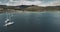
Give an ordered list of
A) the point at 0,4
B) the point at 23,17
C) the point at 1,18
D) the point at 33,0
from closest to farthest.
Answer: the point at 0,4 → the point at 33,0 → the point at 1,18 → the point at 23,17

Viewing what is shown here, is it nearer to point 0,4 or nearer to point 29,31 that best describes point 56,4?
point 29,31

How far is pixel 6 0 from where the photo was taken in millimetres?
2742

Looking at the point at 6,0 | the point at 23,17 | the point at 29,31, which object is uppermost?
the point at 6,0

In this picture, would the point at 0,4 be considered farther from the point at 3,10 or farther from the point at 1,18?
the point at 1,18

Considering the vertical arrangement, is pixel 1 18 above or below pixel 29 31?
above

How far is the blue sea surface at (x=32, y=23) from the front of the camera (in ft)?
9.59

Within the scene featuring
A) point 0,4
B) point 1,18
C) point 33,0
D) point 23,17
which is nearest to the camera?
point 0,4

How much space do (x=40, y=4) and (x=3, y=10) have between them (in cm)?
87

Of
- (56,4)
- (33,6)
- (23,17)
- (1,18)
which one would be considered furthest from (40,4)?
(23,17)

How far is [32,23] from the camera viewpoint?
3760 millimetres

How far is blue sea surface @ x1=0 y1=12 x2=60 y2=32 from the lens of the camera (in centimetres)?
292

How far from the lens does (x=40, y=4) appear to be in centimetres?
294

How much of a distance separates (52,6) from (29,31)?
825 mm

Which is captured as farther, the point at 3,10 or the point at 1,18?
the point at 1,18
